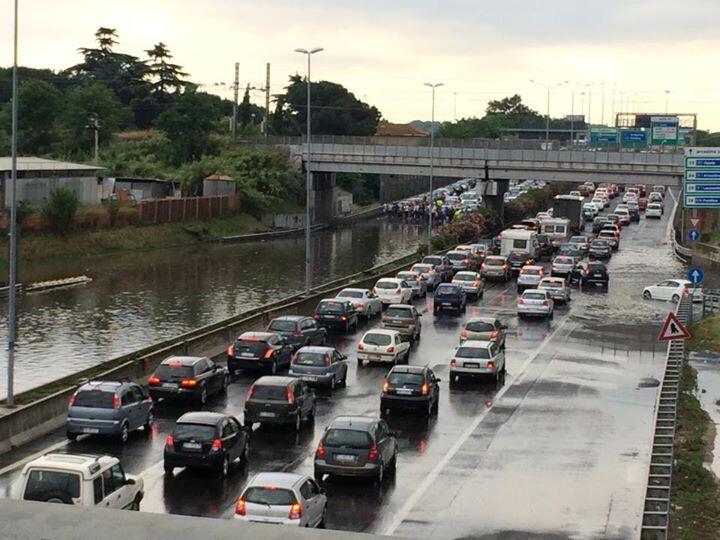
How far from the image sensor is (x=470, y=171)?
10562 centimetres

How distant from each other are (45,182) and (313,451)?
61.1m

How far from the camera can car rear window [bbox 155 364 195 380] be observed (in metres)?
34.0

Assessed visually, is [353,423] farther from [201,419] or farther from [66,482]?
[66,482]

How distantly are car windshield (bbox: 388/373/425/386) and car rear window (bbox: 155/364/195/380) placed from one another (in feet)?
17.6

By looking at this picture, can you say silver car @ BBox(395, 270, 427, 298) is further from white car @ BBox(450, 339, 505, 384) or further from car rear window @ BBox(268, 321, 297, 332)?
white car @ BBox(450, 339, 505, 384)

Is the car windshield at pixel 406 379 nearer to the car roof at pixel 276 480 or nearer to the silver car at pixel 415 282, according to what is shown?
the car roof at pixel 276 480

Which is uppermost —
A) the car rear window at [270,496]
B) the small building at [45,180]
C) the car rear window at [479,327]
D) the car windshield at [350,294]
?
the small building at [45,180]

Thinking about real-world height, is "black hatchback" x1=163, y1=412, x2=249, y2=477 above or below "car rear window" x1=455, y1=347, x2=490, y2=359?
below

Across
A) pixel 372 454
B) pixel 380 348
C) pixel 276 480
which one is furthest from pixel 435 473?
pixel 380 348

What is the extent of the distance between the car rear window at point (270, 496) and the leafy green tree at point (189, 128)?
103 m

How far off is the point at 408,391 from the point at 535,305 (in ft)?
71.8

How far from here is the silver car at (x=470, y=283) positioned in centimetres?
6134

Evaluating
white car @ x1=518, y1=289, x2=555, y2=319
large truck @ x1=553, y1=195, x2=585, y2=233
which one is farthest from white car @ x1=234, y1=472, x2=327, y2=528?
large truck @ x1=553, y1=195, x2=585, y2=233

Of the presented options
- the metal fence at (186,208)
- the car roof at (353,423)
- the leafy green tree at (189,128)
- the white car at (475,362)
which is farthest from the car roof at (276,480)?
the leafy green tree at (189,128)
